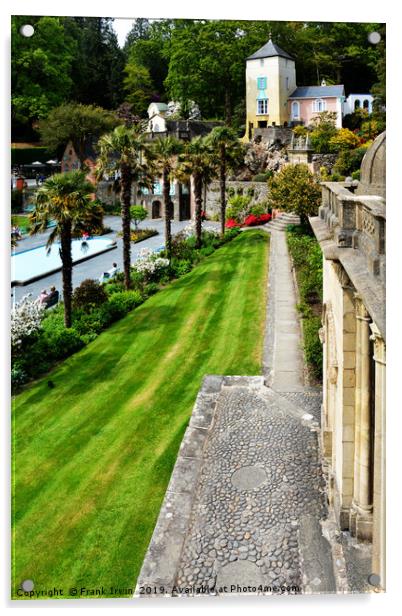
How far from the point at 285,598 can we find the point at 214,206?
2798 centimetres

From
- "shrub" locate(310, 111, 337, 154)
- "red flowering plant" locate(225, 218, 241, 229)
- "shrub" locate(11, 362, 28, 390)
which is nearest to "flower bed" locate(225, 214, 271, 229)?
"red flowering plant" locate(225, 218, 241, 229)

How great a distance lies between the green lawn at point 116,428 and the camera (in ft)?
31.9

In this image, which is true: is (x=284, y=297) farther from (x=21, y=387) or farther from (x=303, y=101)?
(x=21, y=387)

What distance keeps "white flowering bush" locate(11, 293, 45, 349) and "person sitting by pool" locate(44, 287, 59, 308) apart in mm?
831

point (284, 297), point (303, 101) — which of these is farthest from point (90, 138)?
point (284, 297)

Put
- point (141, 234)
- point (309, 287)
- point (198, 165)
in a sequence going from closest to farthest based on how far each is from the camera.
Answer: point (309, 287), point (141, 234), point (198, 165)

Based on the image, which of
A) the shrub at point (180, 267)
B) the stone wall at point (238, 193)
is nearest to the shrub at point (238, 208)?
the stone wall at point (238, 193)

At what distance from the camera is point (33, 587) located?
28.0 ft

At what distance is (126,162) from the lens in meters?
23.9

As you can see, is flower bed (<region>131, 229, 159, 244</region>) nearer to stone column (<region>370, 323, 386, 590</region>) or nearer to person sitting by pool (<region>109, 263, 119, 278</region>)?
person sitting by pool (<region>109, 263, 119, 278</region>)

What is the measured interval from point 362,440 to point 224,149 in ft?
67.8

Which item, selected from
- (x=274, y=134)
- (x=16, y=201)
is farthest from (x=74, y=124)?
(x=274, y=134)

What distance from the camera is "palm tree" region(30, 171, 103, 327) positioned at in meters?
15.3

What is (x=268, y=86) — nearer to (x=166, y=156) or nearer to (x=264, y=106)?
(x=264, y=106)
